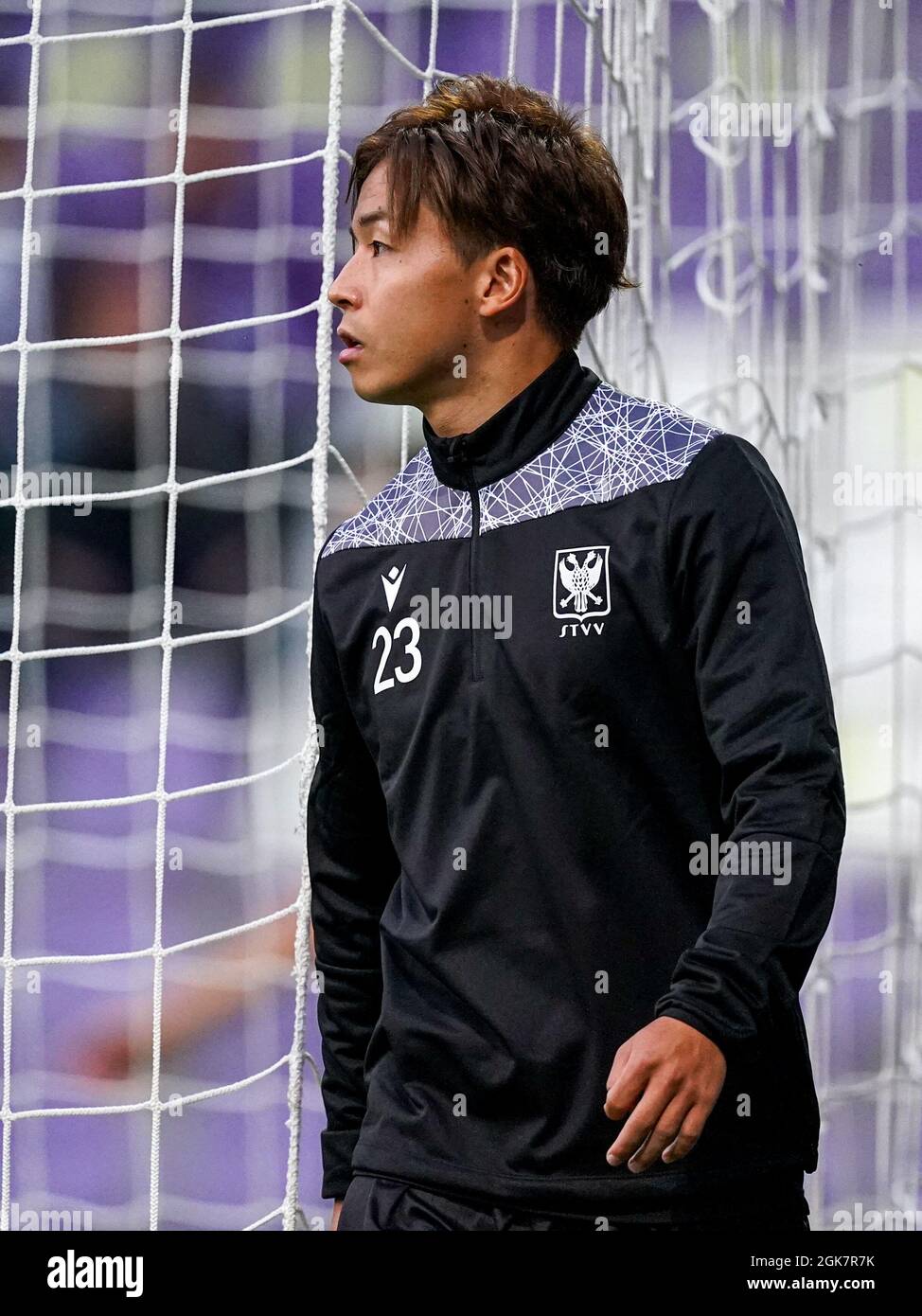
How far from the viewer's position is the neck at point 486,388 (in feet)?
4.03

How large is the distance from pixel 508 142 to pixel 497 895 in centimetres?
54

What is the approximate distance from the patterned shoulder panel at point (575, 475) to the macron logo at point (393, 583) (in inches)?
1.0

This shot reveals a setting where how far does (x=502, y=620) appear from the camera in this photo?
115 centimetres

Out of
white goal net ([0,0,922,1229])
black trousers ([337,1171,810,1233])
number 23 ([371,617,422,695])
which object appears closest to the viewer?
black trousers ([337,1171,810,1233])

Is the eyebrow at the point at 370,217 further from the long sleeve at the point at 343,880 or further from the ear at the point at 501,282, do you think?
the long sleeve at the point at 343,880

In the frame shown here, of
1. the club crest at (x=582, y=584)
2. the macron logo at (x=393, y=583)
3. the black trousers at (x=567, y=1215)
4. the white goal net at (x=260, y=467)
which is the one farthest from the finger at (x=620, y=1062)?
the white goal net at (x=260, y=467)

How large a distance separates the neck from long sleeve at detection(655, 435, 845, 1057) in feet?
0.58

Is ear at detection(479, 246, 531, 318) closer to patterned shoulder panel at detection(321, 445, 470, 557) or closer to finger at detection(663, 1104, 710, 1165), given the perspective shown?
patterned shoulder panel at detection(321, 445, 470, 557)

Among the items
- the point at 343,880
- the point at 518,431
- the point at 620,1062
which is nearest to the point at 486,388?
the point at 518,431

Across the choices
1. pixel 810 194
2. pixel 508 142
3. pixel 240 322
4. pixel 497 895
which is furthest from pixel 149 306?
pixel 497 895

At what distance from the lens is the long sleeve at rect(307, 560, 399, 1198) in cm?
129

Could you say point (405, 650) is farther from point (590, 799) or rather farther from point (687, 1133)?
point (687, 1133)
